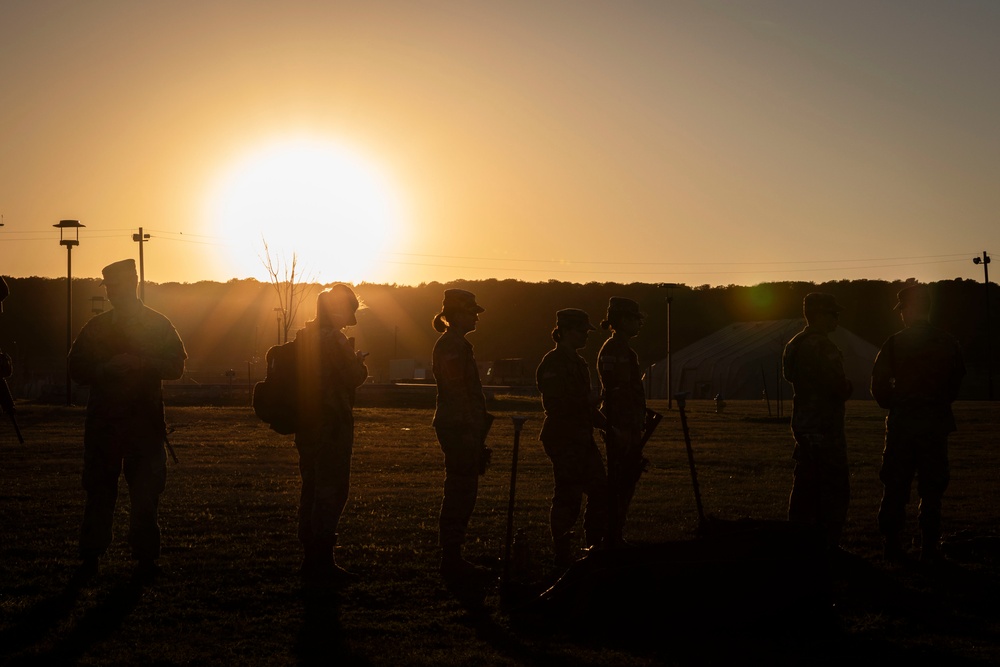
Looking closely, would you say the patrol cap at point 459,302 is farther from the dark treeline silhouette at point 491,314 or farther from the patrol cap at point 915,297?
the dark treeline silhouette at point 491,314

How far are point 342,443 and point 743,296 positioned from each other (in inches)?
5114

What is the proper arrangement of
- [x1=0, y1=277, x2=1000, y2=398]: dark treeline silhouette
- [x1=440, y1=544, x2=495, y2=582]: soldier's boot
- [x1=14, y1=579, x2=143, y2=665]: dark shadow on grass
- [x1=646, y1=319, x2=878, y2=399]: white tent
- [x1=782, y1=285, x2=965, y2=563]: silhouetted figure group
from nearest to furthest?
[x1=14, y1=579, x2=143, y2=665]: dark shadow on grass → [x1=440, y1=544, x2=495, y2=582]: soldier's boot → [x1=782, y1=285, x2=965, y2=563]: silhouetted figure group → [x1=646, y1=319, x2=878, y2=399]: white tent → [x1=0, y1=277, x2=1000, y2=398]: dark treeline silhouette

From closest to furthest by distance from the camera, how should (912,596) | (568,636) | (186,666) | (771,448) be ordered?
1. (186,666)
2. (568,636)
3. (912,596)
4. (771,448)

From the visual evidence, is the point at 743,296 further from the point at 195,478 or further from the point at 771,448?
the point at 195,478

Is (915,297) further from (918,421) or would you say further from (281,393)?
(281,393)

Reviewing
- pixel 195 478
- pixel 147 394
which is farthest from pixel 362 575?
pixel 195 478

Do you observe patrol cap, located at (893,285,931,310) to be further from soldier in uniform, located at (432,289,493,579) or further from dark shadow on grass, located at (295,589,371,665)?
dark shadow on grass, located at (295,589,371,665)

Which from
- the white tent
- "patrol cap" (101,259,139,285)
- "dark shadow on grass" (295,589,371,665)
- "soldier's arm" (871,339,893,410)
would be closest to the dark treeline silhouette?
the white tent

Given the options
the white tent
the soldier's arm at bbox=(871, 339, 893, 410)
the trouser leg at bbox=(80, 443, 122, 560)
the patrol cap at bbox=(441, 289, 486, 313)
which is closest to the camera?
the trouser leg at bbox=(80, 443, 122, 560)

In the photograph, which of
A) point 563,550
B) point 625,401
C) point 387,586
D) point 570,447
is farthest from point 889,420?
point 387,586

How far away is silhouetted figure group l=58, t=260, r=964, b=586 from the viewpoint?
8.25 meters

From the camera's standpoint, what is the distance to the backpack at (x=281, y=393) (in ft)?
27.5

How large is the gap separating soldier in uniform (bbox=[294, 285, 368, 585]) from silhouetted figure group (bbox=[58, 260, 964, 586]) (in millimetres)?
11

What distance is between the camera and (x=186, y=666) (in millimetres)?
5867
